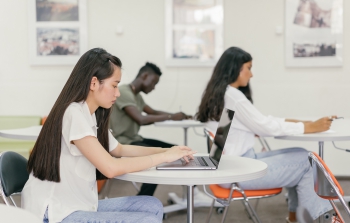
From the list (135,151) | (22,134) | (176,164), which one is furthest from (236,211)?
(176,164)

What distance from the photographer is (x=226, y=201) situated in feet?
9.83

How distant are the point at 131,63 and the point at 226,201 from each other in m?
3.18

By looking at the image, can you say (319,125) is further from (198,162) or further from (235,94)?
(198,162)

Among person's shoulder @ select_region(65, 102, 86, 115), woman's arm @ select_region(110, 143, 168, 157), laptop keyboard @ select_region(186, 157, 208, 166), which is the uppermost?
person's shoulder @ select_region(65, 102, 86, 115)

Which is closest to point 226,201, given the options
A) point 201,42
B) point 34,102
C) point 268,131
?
point 268,131

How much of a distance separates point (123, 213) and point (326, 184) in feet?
2.86

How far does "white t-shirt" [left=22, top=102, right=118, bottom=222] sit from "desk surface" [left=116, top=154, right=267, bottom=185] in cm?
16

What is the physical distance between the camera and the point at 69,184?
212 centimetres

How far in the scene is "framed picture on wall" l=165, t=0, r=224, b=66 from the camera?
5.82 metres

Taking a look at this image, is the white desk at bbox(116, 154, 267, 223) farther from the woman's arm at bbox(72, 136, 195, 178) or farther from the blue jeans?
the blue jeans

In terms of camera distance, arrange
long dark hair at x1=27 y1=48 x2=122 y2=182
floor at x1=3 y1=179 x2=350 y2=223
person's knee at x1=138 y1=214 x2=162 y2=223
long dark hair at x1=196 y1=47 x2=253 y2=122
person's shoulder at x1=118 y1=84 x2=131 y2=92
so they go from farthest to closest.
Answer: person's shoulder at x1=118 y1=84 x2=131 y2=92 → floor at x1=3 y1=179 x2=350 y2=223 → long dark hair at x1=196 y1=47 x2=253 y2=122 → long dark hair at x1=27 y1=48 x2=122 y2=182 → person's knee at x1=138 y1=214 x2=162 y2=223

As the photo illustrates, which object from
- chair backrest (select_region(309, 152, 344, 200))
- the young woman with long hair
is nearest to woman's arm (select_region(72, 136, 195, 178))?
the young woman with long hair

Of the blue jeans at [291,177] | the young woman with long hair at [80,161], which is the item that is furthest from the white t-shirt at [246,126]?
the young woman with long hair at [80,161]

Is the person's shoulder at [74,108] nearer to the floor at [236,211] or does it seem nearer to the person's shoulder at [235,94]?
the person's shoulder at [235,94]
